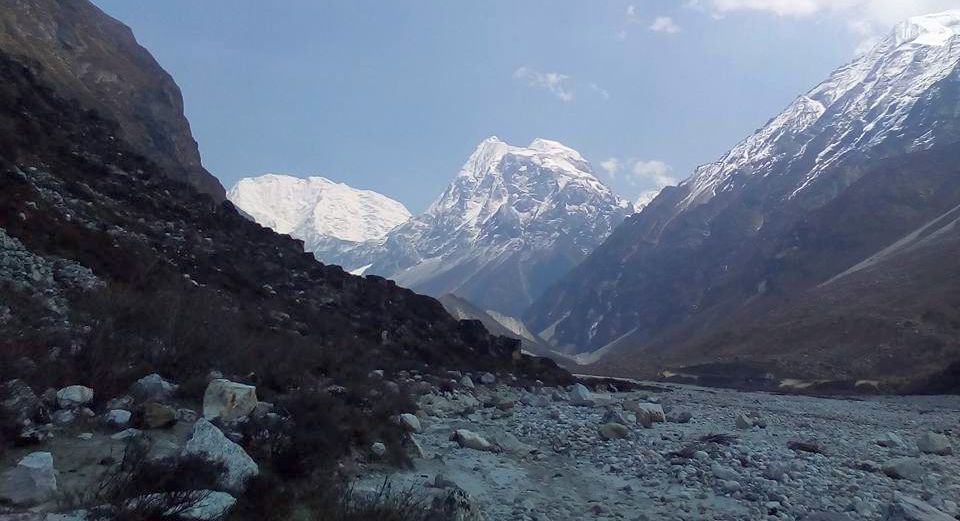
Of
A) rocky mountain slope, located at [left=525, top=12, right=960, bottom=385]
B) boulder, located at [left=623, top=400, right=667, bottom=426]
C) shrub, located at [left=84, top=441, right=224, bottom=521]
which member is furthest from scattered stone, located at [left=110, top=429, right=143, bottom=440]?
rocky mountain slope, located at [left=525, top=12, right=960, bottom=385]

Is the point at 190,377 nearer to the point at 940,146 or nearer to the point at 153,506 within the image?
the point at 153,506

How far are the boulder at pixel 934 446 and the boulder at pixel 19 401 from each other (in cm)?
1886

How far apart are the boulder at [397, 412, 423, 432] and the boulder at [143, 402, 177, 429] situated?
19.8 ft

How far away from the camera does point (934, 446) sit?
18484mm

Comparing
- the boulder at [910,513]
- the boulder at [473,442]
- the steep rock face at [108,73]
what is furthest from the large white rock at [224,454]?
the steep rock face at [108,73]

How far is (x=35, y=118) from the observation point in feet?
103

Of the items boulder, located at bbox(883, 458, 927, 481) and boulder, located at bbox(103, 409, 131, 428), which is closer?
boulder, located at bbox(103, 409, 131, 428)

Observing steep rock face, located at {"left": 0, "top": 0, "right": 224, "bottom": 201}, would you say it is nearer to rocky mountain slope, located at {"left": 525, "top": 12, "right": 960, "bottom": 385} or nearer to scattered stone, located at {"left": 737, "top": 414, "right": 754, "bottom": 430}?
scattered stone, located at {"left": 737, "top": 414, "right": 754, "bottom": 430}

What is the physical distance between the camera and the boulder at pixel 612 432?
16.7 meters

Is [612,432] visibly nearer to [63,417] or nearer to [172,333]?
[172,333]

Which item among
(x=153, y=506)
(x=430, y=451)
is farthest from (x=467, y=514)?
(x=430, y=451)

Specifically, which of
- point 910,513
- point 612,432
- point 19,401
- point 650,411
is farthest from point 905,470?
point 19,401

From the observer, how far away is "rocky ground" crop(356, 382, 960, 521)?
11.1 m

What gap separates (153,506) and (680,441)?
505 inches
